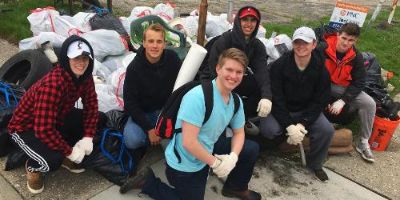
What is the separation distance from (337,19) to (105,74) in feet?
12.7

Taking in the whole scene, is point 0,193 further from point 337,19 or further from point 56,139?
point 337,19

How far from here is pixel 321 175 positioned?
3.65 metres

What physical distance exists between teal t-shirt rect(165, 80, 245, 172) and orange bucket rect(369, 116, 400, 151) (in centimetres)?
218

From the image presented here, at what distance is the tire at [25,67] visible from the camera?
12.9 ft

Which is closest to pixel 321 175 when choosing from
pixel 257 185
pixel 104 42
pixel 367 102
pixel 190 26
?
pixel 257 185

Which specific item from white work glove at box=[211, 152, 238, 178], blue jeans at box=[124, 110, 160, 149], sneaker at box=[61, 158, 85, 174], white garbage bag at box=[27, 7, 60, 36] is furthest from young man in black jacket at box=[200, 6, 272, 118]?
white garbage bag at box=[27, 7, 60, 36]

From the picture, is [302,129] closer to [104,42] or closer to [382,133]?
[382,133]

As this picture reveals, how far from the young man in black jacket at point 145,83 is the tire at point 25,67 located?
1.20 meters

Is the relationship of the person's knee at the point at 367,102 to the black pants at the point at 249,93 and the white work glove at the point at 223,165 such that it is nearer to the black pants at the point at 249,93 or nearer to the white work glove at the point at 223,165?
the black pants at the point at 249,93

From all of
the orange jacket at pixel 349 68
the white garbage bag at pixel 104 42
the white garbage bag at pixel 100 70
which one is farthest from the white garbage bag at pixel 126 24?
the orange jacket at pixel 349 68

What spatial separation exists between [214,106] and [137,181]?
3.29ft

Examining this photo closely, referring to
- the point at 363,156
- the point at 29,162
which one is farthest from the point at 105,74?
the point at 363,156

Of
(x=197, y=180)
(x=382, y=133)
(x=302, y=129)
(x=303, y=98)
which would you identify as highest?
(x=303, y=98)

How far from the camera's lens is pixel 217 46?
3838 millimetres
